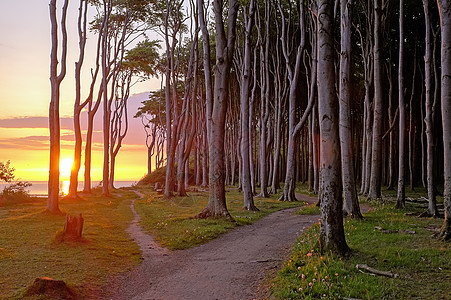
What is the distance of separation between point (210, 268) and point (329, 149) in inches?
146

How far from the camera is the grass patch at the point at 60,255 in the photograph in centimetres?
687

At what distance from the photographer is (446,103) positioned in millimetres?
9266

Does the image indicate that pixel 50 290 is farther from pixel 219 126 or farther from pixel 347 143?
pixel 347 143

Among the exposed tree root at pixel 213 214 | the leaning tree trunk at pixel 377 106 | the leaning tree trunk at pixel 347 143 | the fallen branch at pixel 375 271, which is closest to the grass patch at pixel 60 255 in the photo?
the exposed tree root at pixel 213 214

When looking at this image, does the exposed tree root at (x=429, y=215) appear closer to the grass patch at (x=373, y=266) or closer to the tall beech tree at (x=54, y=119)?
the grass patch at (x=373, y=266)

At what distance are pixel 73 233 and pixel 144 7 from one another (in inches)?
963

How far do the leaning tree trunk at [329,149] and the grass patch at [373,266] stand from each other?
0.46m

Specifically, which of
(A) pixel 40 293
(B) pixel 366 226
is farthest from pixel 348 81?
(A) pixel 40 293

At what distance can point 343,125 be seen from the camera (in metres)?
13.1

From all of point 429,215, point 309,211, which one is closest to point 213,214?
point 309,211

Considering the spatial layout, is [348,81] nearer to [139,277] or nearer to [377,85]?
[377,85]

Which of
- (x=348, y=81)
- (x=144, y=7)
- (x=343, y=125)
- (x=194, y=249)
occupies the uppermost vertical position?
(x=144, y=7)

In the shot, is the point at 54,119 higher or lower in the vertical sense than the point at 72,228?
higher

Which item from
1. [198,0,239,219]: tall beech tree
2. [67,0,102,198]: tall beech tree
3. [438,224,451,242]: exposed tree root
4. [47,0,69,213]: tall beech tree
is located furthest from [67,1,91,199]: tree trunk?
[438,224,451,242]: exposed tree root
